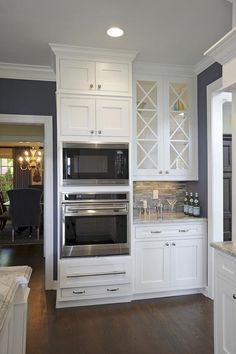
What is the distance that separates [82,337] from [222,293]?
50.1 inches

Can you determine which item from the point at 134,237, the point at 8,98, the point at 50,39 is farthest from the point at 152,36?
the point at 134,237

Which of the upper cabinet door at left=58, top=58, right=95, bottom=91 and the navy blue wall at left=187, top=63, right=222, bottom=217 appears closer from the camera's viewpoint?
the upper cabinet door at left=58, top=58, right=95, bottom=91

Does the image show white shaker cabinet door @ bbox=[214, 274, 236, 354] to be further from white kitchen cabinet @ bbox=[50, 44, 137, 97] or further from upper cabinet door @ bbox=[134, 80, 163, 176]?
white kitchen cabinet @ bbox=[50, 44, 137, 97]

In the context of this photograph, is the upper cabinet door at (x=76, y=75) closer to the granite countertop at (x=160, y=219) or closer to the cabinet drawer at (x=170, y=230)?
the granite countertop at (x=160, y=219)

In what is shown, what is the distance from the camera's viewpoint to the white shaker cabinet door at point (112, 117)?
9.98 feet

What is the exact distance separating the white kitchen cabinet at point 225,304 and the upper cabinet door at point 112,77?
77.6 inches

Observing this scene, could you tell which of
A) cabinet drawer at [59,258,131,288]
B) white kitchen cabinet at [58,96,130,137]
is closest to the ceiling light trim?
white kitchen cabinet at [58,96,130,137]

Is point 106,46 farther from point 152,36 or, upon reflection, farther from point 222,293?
point 222,293

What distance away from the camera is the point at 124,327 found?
2590 mm

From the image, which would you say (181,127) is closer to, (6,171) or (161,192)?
(161,192)

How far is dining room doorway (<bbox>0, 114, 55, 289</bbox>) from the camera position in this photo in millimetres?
3502

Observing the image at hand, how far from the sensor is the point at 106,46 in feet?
9.70

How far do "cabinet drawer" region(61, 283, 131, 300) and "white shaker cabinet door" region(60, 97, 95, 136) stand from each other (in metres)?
1.61

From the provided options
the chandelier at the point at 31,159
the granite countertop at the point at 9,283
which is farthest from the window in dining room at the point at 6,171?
the granite countertop at the point at 9,283
